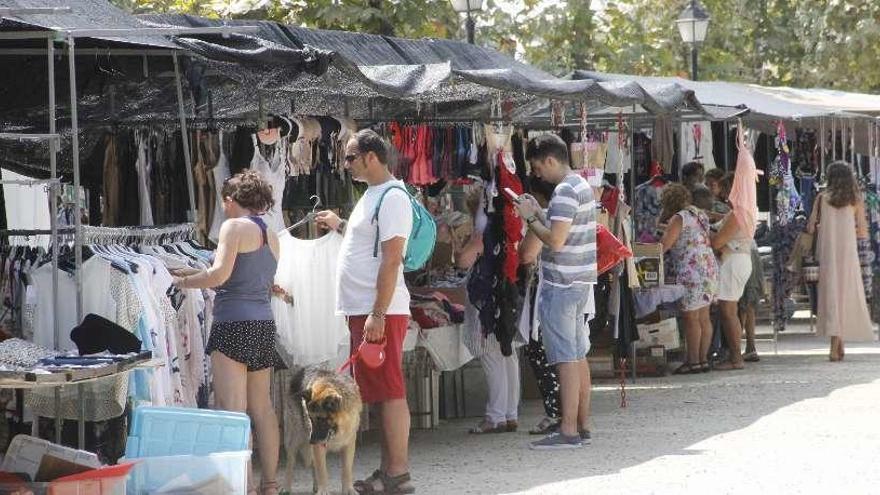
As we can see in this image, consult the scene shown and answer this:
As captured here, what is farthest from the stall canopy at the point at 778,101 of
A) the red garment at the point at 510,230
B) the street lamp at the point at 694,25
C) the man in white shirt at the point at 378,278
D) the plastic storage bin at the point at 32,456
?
the plastic storage bin at the point at 32,456

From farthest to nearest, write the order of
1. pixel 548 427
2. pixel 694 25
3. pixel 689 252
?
→ pixel 694 25, pixel 689 252, pixel 548 427

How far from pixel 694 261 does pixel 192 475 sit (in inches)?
331

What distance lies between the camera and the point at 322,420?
873 cm

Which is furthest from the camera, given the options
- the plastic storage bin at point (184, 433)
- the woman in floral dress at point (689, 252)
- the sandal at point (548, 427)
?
the woman in floral dress at point (689, 252)

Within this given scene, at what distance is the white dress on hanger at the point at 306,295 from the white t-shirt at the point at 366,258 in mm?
1197

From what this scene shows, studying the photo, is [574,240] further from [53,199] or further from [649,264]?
[649,264]

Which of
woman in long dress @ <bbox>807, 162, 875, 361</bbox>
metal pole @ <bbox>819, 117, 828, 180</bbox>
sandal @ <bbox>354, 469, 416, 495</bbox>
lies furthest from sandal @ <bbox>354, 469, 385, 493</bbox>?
metal pole @ <bbox>819, 117, 828, 180</bbox>

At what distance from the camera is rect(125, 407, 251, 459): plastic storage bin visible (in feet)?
26.4

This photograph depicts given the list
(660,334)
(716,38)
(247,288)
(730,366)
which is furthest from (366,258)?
(716,38)

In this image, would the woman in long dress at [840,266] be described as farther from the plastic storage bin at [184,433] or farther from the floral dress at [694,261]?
the plastic storage bin at [184,433]

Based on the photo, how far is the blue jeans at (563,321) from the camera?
35.0ft

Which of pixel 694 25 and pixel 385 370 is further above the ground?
pixel 694 25

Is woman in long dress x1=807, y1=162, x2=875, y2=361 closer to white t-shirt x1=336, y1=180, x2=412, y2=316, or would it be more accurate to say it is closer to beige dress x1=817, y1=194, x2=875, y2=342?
beige dress x1=817, y1=194, x2=875, y2=342

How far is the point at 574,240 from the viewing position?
10.7 meters
